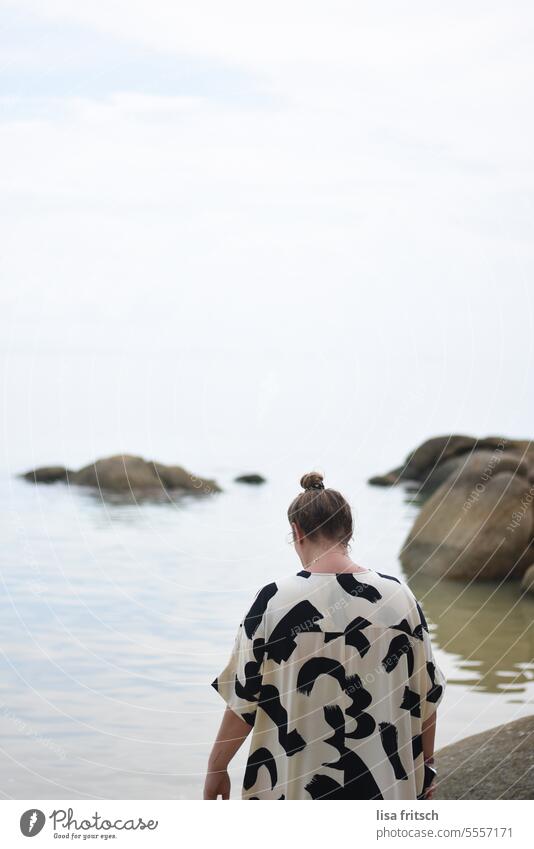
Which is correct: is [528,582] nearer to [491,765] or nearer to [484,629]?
[484,629]

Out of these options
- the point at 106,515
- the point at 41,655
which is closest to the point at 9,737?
the point at 41,655

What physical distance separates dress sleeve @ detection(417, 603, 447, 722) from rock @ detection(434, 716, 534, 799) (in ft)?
5.02

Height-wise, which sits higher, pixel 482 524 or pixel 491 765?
pixel 491 765

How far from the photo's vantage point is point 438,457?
95.1 ft

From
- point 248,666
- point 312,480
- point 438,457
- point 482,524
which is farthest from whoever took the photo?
point 438,457

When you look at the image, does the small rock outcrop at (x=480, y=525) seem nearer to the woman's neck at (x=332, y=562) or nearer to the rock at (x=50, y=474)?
the woman's neck at (x=332, y=562)

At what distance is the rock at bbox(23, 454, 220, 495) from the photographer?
27266mm

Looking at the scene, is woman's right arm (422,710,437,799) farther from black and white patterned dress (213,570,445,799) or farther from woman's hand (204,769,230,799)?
woman's hand (204,769,230,799)

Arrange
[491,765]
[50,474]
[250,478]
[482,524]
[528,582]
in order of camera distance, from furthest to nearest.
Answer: [250,478]
[50,474]
[482,524]
[528,582]
[491,765]

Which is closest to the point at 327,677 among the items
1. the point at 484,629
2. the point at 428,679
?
the point at 428,679

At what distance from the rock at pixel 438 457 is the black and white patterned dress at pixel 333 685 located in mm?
14891

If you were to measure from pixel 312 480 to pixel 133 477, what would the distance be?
24.2m

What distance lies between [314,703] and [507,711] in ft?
18.6

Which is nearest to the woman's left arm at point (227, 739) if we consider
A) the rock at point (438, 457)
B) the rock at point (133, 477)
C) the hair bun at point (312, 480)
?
the hair bun at point (312, 480)
